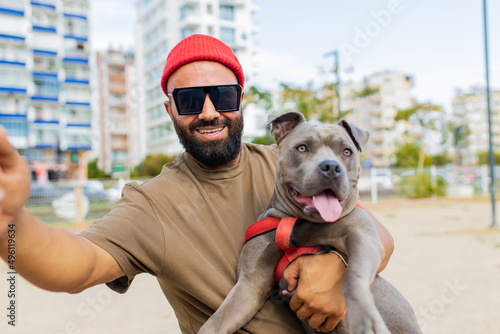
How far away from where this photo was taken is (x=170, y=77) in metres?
2.81

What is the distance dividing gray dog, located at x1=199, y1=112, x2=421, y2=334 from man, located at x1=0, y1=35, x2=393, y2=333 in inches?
4.3

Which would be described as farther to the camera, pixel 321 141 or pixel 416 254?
pixel 416 254

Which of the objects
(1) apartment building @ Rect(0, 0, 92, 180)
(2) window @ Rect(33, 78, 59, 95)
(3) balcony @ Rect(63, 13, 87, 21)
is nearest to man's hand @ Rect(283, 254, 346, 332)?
(1) apartment building @ Rect(0, 0, 92, 180)

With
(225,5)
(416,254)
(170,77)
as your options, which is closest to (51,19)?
(225,5)

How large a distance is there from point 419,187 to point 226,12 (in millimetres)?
34491

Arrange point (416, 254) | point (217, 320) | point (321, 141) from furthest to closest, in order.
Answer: point (416, 254) < point (321, 141) < point (217, 320)

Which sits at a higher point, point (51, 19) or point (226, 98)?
point (51, 19)

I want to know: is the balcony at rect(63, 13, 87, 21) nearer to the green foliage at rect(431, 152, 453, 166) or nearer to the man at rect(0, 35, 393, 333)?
the green foliage at rect(431, 152, 453, 166)

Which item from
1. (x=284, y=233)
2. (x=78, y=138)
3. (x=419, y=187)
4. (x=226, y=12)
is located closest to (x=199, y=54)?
(x=284, y=233)

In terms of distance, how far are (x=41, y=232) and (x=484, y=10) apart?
15.7 meters

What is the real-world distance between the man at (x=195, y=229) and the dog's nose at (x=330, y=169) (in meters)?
0.43

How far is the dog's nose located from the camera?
7.41 ft

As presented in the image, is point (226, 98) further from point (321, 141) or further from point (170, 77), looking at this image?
point (321, 141)

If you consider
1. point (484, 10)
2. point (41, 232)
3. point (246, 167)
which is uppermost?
point (484, 10)
